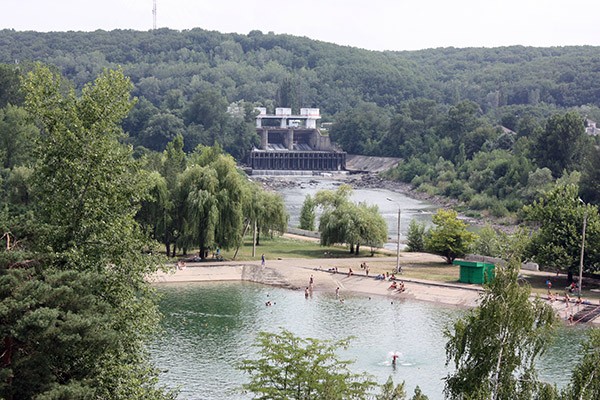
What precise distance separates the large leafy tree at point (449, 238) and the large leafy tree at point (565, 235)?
7094 mm

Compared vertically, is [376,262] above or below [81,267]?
below

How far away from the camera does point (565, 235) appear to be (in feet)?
179

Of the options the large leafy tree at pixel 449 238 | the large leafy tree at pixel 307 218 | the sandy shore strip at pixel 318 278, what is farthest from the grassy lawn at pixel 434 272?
the large leafy tree at pixel 307 218

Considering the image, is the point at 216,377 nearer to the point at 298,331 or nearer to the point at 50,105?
the point at 298,331

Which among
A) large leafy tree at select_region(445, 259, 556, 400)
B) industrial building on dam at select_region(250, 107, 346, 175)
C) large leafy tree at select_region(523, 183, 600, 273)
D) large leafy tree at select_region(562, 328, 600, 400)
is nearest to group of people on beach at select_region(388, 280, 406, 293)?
large leafy tree at select_region(523, 183, 600, 273)

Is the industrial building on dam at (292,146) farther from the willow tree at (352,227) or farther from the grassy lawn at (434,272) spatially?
the grassy lawn at (434,272)

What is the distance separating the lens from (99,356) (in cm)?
2352

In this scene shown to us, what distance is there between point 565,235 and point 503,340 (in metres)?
33.9

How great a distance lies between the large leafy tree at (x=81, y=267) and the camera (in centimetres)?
2225

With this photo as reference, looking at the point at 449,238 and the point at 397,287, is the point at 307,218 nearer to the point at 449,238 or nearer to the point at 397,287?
the point at 449,238

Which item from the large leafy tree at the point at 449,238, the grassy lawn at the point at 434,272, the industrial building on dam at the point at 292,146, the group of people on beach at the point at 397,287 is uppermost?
the industrial building on dam at the point at 292,146

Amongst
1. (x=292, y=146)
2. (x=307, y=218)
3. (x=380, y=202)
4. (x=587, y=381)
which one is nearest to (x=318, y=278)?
(x=307, y=218)

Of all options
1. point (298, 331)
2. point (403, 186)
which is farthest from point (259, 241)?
point (403, 186)

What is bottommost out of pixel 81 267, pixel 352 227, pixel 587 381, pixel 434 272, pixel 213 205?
pixel 434 272
